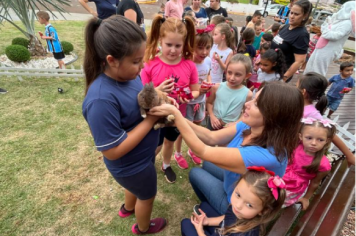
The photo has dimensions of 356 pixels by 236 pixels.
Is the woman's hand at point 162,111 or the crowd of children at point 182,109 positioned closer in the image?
the crowd of children at point 182,109

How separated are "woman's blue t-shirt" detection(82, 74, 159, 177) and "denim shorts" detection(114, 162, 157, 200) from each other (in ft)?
0.21

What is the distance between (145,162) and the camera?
1792mm

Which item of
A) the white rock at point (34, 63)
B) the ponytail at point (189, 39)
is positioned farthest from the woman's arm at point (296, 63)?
the white rock at point (34, 63)

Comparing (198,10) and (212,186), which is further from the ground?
(198,10)

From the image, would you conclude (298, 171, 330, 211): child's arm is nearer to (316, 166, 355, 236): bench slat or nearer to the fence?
(316, 166, 355, 236): bench slat

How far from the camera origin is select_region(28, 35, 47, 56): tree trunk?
7238mm

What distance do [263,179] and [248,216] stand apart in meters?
0.31

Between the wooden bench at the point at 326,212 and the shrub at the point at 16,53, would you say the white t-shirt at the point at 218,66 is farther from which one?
the shrub at the point at 16,53

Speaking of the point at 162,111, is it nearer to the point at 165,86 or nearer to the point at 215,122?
the point at 165,86

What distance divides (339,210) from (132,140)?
87.2 inches

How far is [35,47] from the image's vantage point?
24.1 feet

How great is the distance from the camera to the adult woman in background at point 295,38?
3660mm

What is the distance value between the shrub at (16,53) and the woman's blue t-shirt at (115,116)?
22.0 feet

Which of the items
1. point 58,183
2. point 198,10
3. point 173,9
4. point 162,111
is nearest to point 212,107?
point 162,111
